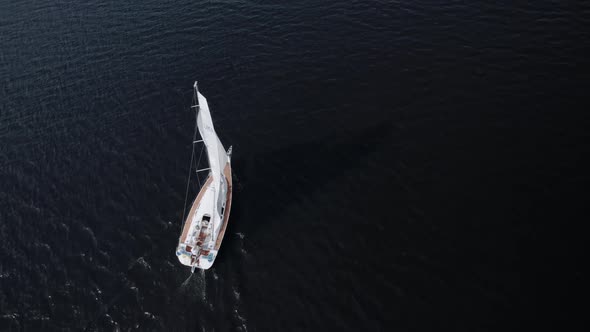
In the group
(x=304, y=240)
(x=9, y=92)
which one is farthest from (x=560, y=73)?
(x=9, y=92)

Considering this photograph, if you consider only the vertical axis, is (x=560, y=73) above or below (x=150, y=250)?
above

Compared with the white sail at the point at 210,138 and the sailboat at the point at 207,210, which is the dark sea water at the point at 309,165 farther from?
the white sail at the point at 210,138

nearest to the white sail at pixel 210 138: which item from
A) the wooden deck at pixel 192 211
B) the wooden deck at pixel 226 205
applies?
the wooden deck at pixel 226 205

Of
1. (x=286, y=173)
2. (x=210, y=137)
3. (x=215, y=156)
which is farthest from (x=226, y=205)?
(x=286, y=173)

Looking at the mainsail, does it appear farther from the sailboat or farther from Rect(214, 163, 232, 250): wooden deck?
Rect(214, 163, 232, 250): wooden deck

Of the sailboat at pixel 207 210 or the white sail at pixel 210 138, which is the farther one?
the sailboat at pixel 207 210

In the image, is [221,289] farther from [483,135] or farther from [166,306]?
[483,135]

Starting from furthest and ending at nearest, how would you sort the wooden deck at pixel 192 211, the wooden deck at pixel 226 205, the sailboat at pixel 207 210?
the wooden deck at pixel 192 211, the wooden deck at pixel 226 205, the sailboat at pixel 207 210
